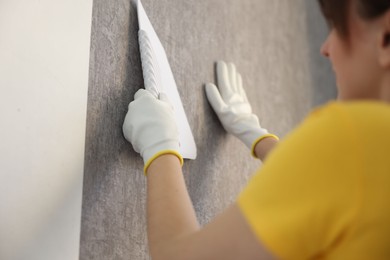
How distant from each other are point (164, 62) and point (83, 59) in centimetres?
18

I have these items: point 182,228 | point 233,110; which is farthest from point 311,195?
point 233,110

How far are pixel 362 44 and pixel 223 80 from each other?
0.50 metres

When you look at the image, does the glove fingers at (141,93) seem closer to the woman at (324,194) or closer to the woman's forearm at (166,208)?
the woman's forearm at (166,208)

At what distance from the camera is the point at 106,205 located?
27.4 inches

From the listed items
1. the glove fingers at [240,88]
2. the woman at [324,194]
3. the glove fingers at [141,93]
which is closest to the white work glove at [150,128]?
the glove fingers at [141,93]

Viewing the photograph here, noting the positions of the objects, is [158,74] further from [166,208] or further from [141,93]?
[166,208]

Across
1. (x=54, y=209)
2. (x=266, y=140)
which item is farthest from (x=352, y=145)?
(x=266, y=140)

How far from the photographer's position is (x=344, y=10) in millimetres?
485

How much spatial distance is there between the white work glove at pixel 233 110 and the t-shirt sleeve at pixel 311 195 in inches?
19.8

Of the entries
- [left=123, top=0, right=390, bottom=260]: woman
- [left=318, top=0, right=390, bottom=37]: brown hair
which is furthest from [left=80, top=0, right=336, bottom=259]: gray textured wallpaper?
[left=318, top=0, right=390, bottom=37]: brown hair

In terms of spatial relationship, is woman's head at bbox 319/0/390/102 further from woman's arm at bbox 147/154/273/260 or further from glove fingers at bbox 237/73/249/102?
glove fingers at bbox 237/73/249/102

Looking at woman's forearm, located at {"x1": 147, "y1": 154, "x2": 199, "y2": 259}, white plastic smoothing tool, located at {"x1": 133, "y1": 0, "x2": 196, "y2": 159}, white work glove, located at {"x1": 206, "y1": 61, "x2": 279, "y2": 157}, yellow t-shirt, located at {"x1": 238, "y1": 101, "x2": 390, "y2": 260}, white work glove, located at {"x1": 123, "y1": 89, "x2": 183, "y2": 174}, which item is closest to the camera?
yellow t-shirt, located at {"x1": 238, "y1": 101, "x2": 390, "y2": 260}

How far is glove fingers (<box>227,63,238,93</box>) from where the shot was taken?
3.26 ft

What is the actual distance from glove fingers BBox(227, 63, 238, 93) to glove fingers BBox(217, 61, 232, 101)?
11 millimetres
